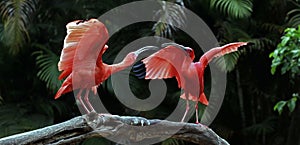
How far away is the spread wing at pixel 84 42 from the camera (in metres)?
1.30

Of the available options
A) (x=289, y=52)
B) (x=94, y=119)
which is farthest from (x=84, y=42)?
(x=289, y=52)

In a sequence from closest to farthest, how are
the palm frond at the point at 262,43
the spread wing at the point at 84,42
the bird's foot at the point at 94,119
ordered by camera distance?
the spread wing at the point at 84,42, the bird's foot at the point at 94,119, the palm frond at the point at 262,43

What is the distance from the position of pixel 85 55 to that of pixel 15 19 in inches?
57.8

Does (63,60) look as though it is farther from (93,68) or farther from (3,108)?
(3,108)

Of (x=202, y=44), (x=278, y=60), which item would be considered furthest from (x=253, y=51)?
(x=278, y=60)

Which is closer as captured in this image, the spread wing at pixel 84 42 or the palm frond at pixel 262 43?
the spread wing at pixel 84 42

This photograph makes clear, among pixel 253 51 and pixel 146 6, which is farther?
pixel 253 51

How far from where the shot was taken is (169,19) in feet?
8.73

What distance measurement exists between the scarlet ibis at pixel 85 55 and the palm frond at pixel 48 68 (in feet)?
4.76

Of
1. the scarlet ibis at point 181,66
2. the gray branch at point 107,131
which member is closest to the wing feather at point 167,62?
the scarlet ibis at point 181,66

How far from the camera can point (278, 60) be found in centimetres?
225

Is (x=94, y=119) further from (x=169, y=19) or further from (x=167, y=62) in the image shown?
(x=169, y=19)

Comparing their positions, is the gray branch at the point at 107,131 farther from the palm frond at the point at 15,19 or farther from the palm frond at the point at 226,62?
the palm frond at the point at 15,19

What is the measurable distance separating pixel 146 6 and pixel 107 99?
62 cm
